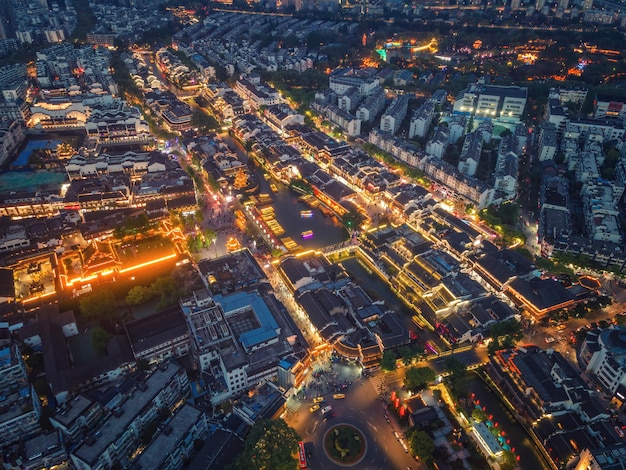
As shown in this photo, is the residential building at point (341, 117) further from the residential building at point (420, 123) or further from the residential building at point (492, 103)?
the residential building at point (492, 103)

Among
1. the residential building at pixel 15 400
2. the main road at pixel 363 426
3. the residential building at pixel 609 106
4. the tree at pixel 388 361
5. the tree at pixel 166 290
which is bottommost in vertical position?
the main road at pixel 363 426

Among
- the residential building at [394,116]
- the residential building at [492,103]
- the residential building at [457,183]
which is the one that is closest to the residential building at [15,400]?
the residential building at [457,183]

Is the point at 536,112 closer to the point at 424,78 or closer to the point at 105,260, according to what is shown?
the point at 424,78

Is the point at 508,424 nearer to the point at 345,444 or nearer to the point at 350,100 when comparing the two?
the point at 345,444

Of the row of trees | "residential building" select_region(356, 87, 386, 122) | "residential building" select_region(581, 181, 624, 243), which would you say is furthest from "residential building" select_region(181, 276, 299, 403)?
"residential building" select_region(356, 87, 386, 122)

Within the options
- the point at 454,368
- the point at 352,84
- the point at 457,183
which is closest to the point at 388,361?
the point at 454,368

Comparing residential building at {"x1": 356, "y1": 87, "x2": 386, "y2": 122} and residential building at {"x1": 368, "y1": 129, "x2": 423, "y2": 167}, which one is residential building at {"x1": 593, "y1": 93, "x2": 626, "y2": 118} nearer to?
residential building at {"x1": 368, "y1": 129, "x2": 423, "y2": 167}

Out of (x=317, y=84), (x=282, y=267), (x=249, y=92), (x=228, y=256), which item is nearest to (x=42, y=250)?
(x=228, y=256)
